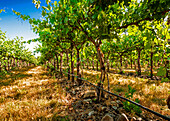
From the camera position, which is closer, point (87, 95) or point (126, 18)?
point (126, 18)

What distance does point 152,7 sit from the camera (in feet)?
11.3

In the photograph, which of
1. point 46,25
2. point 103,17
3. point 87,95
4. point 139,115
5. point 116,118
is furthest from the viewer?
point 46,25

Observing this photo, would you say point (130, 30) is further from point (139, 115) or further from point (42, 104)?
point (42, 104)

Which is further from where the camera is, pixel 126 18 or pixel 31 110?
pixel 126 18

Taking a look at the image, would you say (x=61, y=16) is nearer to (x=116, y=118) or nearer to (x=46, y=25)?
(x=46, y=25)

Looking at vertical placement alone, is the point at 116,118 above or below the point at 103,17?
below

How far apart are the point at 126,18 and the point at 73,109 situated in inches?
246

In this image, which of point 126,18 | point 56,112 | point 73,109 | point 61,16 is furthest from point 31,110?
point 126,18

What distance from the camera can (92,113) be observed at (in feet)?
13.7

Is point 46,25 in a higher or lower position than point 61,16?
higher

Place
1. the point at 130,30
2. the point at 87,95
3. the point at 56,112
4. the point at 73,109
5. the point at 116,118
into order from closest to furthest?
1. the point at 116,118
2. the point at 56,112
3. the point at 73,109
4. the point at 130,30
5. the point at 87,95

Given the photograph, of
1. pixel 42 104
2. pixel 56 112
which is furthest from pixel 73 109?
pixel 42 104

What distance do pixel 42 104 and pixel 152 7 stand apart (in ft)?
24.7

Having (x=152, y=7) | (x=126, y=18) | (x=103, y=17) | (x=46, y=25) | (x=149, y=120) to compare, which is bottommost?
(x=149, y=120)
